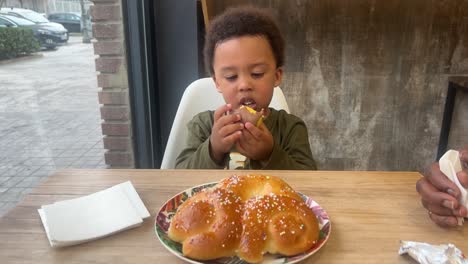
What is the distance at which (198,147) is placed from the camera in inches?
48.3

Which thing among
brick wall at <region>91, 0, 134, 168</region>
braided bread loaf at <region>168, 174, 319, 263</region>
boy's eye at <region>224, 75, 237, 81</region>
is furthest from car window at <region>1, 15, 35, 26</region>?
braided bread loaf at <region>168, 174, 319, 263</region>

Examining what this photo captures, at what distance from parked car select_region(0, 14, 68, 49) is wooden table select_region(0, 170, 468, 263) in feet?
1.95

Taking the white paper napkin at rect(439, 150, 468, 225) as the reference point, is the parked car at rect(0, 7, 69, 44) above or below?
above

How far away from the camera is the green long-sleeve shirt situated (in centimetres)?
110

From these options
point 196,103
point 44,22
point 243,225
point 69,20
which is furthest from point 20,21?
point 243,225

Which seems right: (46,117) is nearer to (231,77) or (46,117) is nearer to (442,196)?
(231,77)

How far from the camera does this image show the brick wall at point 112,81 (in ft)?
6.35

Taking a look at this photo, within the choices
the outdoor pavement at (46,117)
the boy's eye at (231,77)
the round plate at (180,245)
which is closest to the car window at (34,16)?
the outdoor pavement at (46,117)

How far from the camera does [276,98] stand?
1.46 meters

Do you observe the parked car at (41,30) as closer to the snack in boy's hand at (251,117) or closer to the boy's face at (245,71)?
the boy's face at (245,71)

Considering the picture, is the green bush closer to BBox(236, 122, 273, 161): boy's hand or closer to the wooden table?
the wooden table

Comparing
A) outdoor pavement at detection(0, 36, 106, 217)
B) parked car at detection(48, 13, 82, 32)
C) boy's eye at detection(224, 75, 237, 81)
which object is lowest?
outdoor pavement at detection(0, 36, 106, 217)

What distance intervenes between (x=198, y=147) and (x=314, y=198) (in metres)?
0.50

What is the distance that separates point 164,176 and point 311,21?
1.81 m
